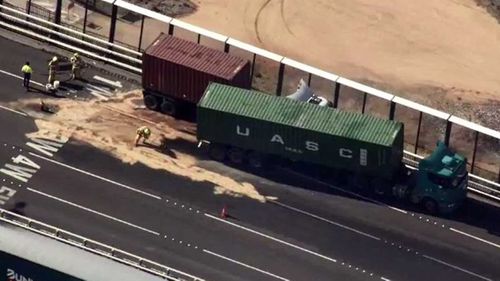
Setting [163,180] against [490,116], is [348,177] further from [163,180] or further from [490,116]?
[490,116]

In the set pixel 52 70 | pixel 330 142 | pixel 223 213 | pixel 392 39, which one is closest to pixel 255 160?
pixel 330 142

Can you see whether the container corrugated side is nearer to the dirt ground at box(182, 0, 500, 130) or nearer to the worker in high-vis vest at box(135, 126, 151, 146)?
the worker in high-vis vest at box(135, 126, 151, 146)

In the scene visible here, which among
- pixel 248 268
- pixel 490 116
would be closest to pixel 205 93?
pixel 248 268

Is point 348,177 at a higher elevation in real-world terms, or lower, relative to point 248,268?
higher

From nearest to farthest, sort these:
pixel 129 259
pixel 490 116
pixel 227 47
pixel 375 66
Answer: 1. pixel 129 259
2. pixel 227 47
3. pixel 490 116
4. pixel 375 66

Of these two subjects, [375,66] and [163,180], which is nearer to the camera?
[163,180]

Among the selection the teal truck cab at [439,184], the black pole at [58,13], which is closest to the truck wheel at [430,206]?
the teal truck cab at [439,184]
